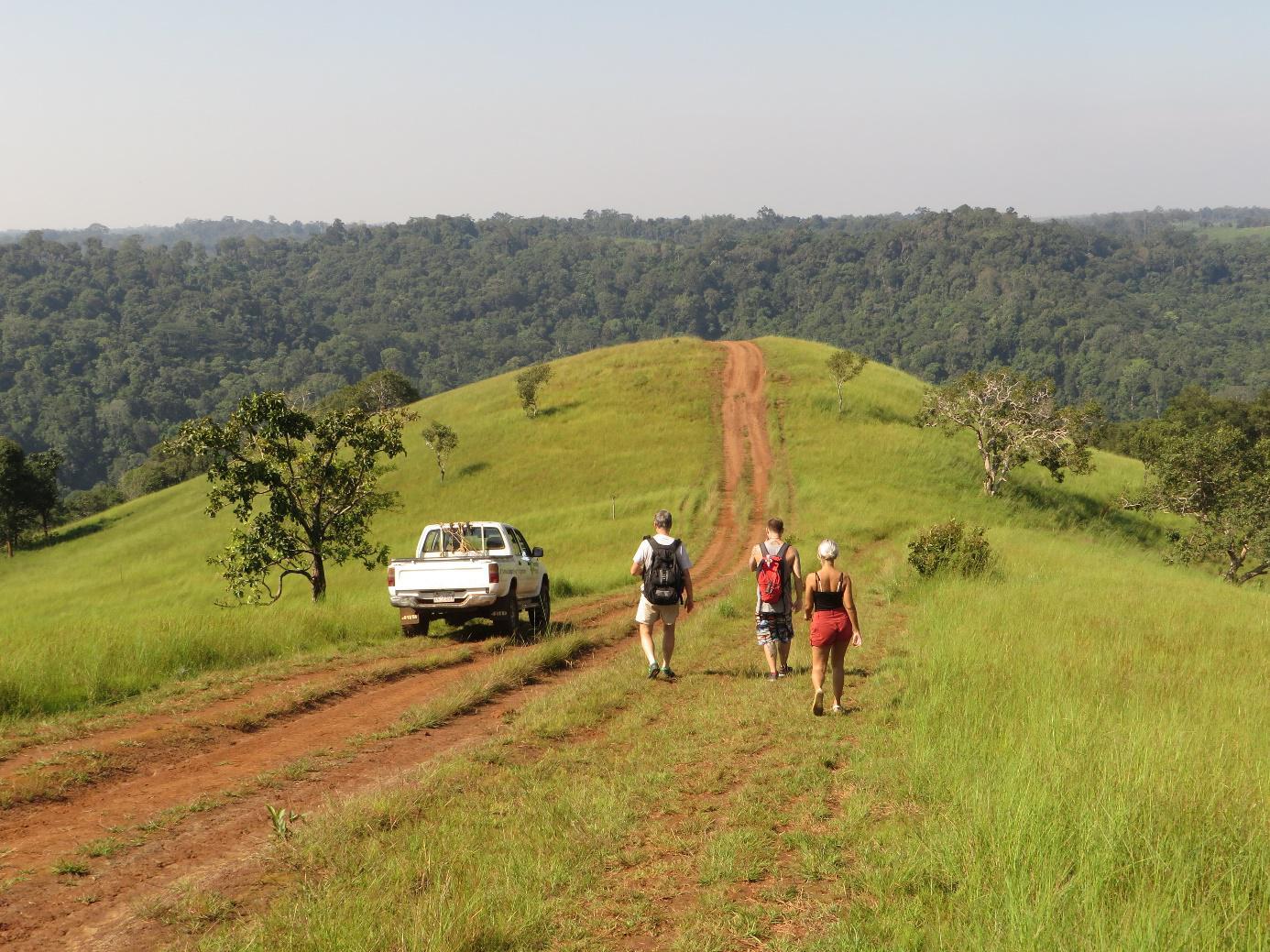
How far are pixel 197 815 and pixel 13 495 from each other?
70.7m

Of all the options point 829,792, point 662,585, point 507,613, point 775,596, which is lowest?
point 507,613

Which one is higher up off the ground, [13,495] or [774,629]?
[13,495]

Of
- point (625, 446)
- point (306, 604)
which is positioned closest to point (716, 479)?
point (625, 446)

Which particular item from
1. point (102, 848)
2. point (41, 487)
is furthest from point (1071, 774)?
point (41, 487)

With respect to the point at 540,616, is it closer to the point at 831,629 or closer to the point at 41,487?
the point at 831,629

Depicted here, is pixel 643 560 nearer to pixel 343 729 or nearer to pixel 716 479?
pixel 343 729

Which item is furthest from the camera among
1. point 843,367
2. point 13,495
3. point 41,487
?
point 41,487

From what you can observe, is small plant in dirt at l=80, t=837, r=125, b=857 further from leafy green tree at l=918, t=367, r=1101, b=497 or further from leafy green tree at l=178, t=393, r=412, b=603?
leafy green tree at l=918, t=367, r=1101, b=497

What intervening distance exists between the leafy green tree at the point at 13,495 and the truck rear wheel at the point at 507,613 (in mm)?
62218

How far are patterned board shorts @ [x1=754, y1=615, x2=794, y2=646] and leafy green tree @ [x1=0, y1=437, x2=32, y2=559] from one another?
225 feet

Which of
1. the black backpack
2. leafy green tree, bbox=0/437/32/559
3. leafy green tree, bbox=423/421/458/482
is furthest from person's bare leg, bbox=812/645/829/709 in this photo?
leafy green tree, bbox=0/437/32/559

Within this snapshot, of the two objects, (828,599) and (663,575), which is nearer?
(828,599)

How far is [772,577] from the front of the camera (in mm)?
12242

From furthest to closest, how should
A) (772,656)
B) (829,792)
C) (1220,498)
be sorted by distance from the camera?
1. (1220,498)
2. (772,656)
3. (829,792)
